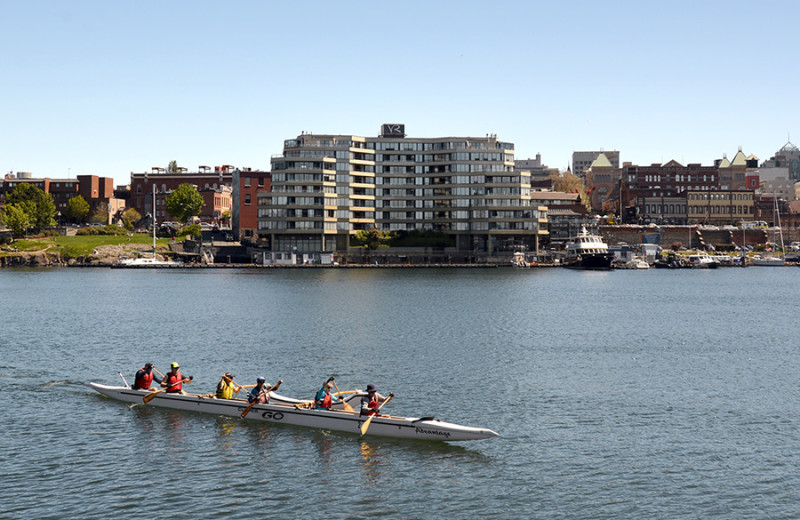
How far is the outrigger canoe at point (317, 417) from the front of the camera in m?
39.2

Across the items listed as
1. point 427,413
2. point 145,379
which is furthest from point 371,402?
point 145,379

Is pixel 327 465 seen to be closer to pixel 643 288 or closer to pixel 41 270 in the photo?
pixel 643 288

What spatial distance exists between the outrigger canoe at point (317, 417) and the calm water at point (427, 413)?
0.60 meters

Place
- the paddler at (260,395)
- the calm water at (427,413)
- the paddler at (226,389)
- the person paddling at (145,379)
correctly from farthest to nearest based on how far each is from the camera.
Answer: the person paddling at (145,379)
the paddler at (226,389)
the paddler at (260,395)
the calm water at (427,413)

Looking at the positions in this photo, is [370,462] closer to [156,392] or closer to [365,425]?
[365,425]

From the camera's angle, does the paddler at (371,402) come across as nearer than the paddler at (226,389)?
Yes

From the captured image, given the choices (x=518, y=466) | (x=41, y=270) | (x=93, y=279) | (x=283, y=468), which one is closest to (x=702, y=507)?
(x=518, y=466)

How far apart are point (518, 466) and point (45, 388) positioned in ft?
110

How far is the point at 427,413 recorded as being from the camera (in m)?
46.7

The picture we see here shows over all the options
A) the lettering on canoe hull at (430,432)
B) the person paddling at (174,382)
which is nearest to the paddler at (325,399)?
the lettering on canoe hull at (430,432)

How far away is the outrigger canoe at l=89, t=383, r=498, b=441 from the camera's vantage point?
39219mm

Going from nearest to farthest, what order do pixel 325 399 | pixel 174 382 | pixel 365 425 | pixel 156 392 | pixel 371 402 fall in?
1. pixel 365 425
2. pixel 371 402
3. pixel 325 399
4. pixel 174 382
5. pixel 156 392

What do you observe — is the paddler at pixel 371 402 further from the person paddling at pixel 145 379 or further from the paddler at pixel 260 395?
the person paddling at pixel 145 379

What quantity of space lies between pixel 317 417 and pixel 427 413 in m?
7.32
